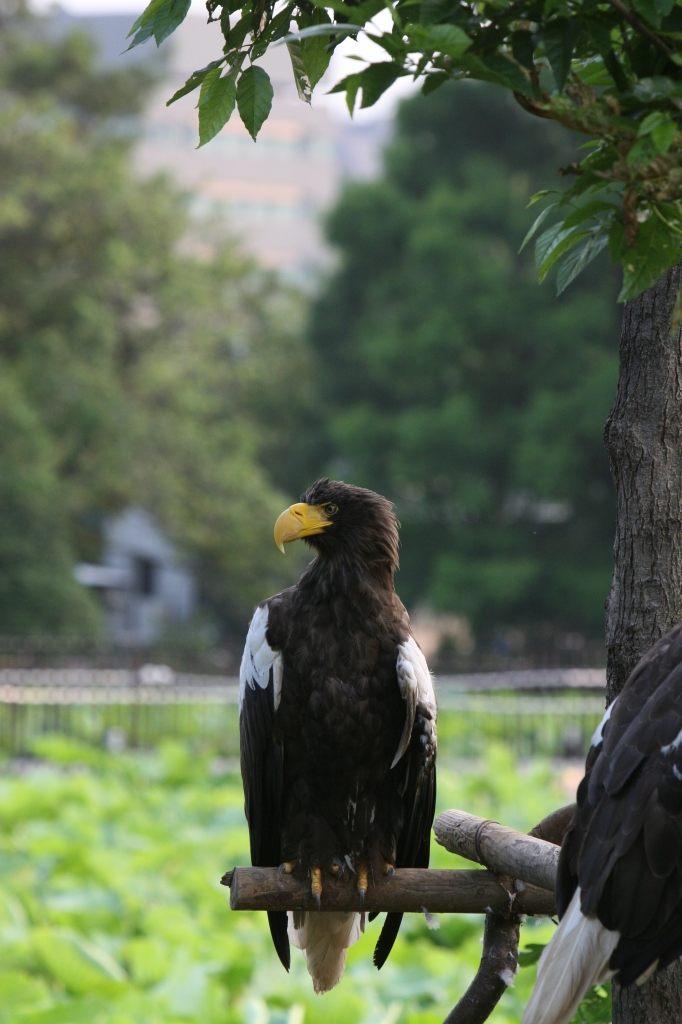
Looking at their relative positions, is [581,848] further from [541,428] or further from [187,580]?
[187,580]

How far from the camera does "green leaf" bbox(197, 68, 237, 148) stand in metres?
1.46

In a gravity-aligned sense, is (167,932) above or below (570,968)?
below

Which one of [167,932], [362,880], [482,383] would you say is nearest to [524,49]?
[362,880]

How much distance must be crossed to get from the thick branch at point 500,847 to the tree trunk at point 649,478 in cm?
33

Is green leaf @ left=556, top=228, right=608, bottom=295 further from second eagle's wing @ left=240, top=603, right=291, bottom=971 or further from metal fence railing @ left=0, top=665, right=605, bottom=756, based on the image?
metal fence railing @ left=0, top=665, right=605, bottom=756

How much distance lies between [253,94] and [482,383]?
21423 mm

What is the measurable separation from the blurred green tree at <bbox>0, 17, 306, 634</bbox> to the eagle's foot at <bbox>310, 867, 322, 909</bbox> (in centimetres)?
1590

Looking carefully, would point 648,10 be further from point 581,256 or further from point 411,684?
point 411,684

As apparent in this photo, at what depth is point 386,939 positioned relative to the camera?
2.83 metres

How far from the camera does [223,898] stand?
5.06 m

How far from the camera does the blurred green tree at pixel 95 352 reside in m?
18.7

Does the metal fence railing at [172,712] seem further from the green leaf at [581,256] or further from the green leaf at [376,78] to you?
the green leaf at [376,78]

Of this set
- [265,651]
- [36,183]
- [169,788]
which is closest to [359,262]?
[36,183]

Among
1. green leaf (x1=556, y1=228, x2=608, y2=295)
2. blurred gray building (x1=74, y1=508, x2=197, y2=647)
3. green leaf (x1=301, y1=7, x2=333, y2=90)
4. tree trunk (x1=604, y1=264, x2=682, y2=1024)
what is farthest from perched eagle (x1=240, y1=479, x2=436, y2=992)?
blurred gray building (x1=74, y1=508, x2=197, y2=647)
